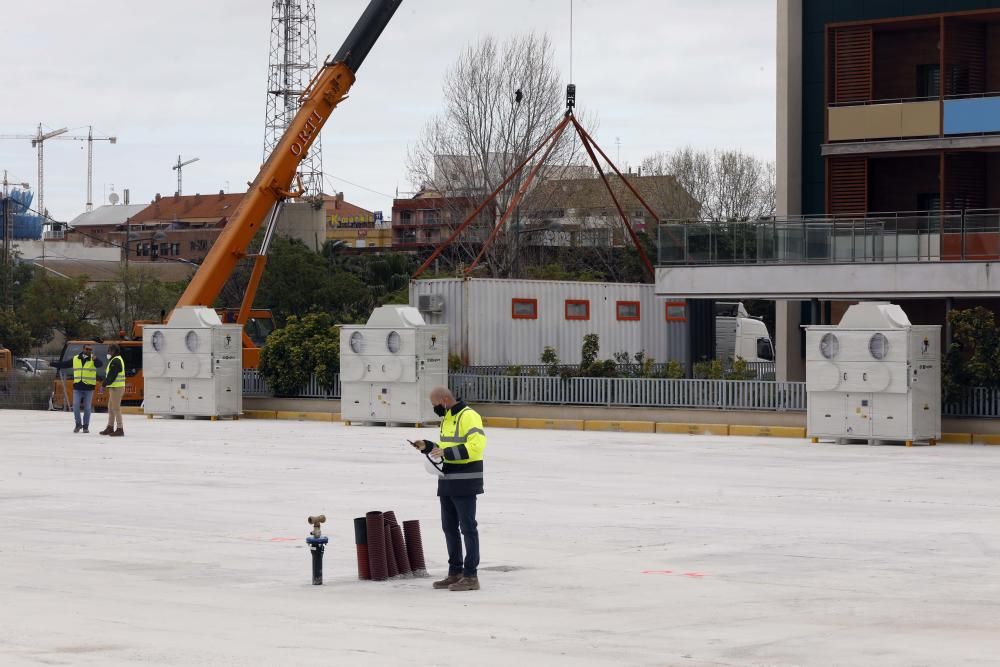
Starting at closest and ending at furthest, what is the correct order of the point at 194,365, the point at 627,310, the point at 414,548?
1. the point at 414,548
2. the point at 194,365
3. the point at 627,310

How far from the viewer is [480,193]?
2490 inches

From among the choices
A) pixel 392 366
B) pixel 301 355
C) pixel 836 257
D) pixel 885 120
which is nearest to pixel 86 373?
pixel 392 366

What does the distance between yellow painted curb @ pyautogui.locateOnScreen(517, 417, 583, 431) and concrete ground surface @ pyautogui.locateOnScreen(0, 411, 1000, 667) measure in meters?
8.46

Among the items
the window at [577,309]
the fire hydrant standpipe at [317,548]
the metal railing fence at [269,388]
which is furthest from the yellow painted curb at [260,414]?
the fire hydrant standpipe at [317,548]

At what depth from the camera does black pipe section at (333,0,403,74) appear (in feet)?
128

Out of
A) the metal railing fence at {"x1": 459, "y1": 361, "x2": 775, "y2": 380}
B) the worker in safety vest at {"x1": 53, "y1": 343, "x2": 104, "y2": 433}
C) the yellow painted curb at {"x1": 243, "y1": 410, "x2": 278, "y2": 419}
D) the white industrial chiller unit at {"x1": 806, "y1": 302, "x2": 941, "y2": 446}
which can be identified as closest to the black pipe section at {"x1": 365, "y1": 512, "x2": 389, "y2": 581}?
the white industrial chiller unit at {"x1": 806, "y1": 302, "x2": 941, "y2": 446}

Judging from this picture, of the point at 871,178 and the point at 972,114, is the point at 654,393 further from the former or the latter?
the point at 972,114

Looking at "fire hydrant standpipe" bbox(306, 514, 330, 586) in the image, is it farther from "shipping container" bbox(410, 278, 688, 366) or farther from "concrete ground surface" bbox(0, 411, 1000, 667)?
"shipping container" bbox(410, 278, 688, 366)

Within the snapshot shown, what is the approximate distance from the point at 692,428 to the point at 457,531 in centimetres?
2071

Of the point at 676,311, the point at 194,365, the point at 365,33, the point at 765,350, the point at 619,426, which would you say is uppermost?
the point at 365,33

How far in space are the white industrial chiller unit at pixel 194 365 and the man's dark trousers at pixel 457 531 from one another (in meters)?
25.8

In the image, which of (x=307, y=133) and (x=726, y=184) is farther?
(x=726, y=184)

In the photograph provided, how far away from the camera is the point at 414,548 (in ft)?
41.5

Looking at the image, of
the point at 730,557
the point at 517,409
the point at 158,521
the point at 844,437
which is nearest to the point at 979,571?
the point at 730,557
